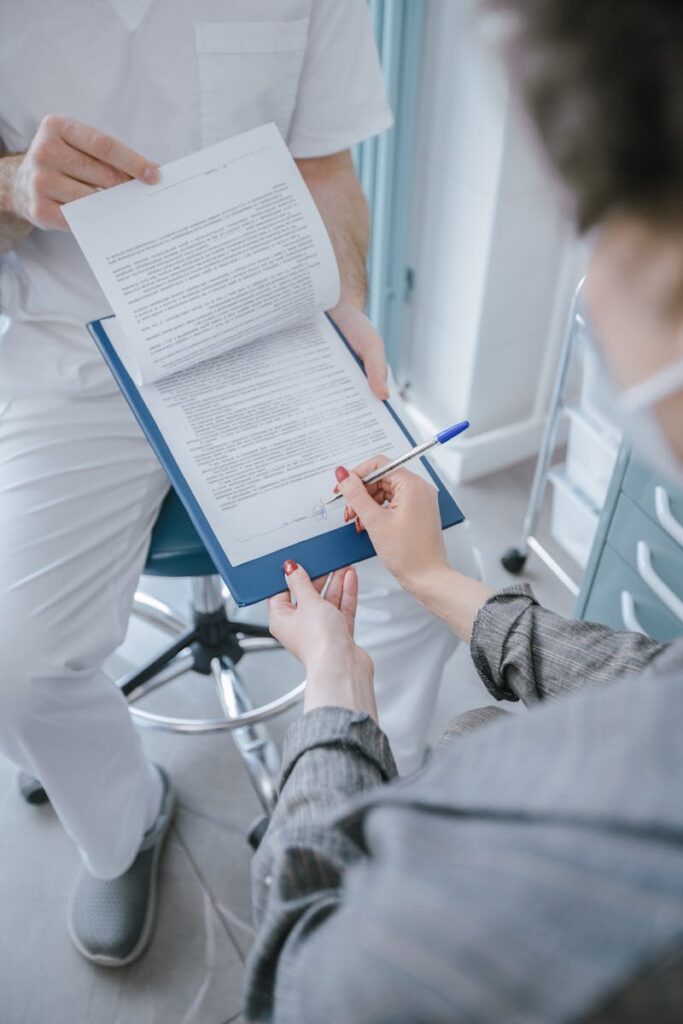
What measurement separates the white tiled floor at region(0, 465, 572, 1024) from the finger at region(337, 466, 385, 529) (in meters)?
0.77

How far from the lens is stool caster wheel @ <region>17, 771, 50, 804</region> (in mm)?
1451

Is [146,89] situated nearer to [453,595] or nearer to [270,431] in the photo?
[270,431]

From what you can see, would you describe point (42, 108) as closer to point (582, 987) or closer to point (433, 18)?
point (433, 18)

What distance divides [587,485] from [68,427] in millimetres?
1040

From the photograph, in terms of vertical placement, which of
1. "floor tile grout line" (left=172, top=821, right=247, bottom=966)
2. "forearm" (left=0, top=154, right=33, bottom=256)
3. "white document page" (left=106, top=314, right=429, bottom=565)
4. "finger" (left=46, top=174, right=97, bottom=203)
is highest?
"forearm" (left=0, top=154, right=33, bottom=256)

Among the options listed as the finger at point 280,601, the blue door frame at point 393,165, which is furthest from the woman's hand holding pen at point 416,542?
the blue door frame at point 393,165

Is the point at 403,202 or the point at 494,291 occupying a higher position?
the point at 403,202

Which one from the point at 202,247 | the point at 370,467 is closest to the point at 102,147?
the point at 202,247

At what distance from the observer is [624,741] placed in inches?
16.7

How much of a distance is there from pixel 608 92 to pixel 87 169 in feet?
2.35

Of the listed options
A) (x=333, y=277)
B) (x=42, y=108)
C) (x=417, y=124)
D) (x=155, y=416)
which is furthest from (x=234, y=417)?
(x=417, y=124)

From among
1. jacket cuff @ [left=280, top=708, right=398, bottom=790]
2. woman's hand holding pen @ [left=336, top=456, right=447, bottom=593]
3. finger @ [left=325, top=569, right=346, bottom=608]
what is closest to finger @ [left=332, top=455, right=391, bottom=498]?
woman's hand holding pen @ [left=336, top=456, right=447, bottom=593]

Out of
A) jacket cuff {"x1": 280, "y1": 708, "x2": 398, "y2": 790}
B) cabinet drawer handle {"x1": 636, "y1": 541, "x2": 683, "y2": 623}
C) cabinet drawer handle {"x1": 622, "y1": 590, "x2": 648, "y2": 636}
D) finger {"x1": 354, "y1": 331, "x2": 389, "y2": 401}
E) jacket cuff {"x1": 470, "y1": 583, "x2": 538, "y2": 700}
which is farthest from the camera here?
cabinet drawer handle {"x1": 622, "y1": 590, "x2": 648, "y2": 636}

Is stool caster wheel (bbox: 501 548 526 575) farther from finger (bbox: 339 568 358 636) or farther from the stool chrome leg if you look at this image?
finger (bbox: 339 568 358 636)
